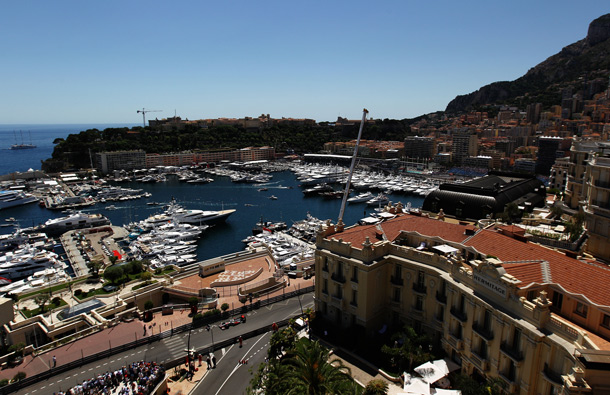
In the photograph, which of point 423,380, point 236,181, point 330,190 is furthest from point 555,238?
point 236,181

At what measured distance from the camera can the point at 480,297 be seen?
2111cm

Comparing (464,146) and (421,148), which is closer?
(464,146)

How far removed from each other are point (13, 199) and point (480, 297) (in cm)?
12509

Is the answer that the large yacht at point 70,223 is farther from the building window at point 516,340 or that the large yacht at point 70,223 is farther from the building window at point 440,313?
the building window at point 516,340

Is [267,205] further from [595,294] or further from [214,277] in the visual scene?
[595,294]

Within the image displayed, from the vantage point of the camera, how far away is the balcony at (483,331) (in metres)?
20.2

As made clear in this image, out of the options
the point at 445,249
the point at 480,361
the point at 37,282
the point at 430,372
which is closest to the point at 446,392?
the point at 430,372

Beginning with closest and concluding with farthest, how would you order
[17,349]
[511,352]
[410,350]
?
[511,352] < [410,350] < [17,349]

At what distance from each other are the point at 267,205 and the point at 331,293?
76.9m

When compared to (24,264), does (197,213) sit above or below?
above

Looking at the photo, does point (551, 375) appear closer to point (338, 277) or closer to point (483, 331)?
point (483, 331)

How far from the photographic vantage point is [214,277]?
44375mm

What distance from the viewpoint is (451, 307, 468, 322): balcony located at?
22250 millimetres

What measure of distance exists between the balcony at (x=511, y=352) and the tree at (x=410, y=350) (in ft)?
17.6
